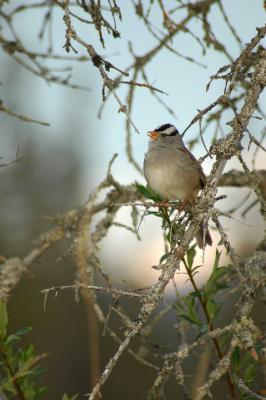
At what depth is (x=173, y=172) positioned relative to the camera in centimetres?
577

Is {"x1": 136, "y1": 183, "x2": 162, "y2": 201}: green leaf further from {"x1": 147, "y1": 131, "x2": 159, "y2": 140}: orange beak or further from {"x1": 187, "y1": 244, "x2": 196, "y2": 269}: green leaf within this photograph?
{"x1": 147, "y1": 131, "x2": 159, "y2": 140}: orange beak

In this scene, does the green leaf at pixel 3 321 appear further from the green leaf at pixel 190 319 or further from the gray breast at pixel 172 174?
the gray breast at pixel 172 174

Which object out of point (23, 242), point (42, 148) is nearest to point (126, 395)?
point (23, 242)

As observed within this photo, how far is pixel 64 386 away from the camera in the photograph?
21.4 m

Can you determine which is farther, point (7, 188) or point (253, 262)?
point (7, 188)

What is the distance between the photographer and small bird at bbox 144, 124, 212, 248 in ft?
18.7

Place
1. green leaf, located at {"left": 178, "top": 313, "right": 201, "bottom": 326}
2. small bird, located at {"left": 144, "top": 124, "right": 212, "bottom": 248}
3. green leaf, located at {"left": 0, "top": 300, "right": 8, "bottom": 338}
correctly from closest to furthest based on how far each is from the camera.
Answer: green leaf, located at {"left": 0, "top": 300, "right": 8, "bottom": 338}
green leaf, located at {"left": 178, "top": 313, "right": 201, "bottom": 326}
small bird, located at {"left": 144, "top": 124, "right": 212, "bottom": 248}

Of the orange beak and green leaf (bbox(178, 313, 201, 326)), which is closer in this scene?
green leaf (bbox(178, 313, 201, 326))

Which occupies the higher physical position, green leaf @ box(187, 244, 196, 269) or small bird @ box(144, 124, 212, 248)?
small bird @ box(144, 124, 212, 248)

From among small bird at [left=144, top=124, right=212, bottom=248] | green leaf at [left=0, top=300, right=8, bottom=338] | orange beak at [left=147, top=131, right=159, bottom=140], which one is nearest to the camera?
green leaf at [left=0, top=300, right=8, bottom=338]

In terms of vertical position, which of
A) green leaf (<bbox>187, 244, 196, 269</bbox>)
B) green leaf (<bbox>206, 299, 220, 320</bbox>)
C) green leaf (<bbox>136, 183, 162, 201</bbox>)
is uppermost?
green leaf (<bbox>136, 183, 162, 201</bbox>)

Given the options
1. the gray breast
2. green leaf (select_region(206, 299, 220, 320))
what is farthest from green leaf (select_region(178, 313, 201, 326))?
the gray breast

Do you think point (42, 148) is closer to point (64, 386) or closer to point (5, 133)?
point (5, 133)

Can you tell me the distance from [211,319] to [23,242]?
2013 centimetres
